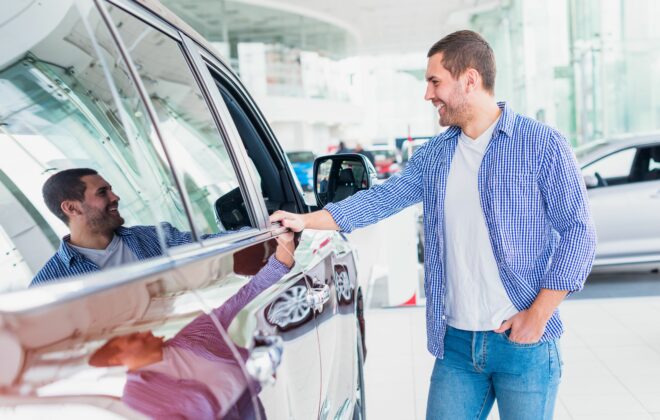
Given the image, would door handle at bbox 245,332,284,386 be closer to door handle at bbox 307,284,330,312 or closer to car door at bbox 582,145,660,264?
door handle at bbox 307,284,330,312

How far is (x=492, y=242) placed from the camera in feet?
6.22

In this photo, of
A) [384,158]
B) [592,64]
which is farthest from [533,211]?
[384,158]

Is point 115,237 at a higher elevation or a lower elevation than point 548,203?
higher

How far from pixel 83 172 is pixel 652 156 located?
21.5 feet

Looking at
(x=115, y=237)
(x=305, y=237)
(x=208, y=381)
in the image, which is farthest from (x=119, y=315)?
(x=305, y=237)

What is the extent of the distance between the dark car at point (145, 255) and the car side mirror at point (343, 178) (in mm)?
633

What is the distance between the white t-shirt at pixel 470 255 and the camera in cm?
192

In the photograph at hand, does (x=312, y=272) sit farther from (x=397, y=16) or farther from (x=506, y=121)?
(x=397, y=16)

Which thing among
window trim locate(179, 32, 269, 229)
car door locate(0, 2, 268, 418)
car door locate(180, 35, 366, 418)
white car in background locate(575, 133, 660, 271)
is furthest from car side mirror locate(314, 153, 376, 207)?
white car in background locate(575, 133, 660, 271)

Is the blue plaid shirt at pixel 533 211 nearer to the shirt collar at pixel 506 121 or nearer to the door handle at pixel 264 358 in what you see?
the shirt collar at pixel 506 121

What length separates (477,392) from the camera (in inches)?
79.5

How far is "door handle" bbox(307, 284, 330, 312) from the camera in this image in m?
1.70

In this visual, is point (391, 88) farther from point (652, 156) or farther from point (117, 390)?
point (117, 390)

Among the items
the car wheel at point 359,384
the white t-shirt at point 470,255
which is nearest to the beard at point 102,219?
the white t-shirt at point 470,255
